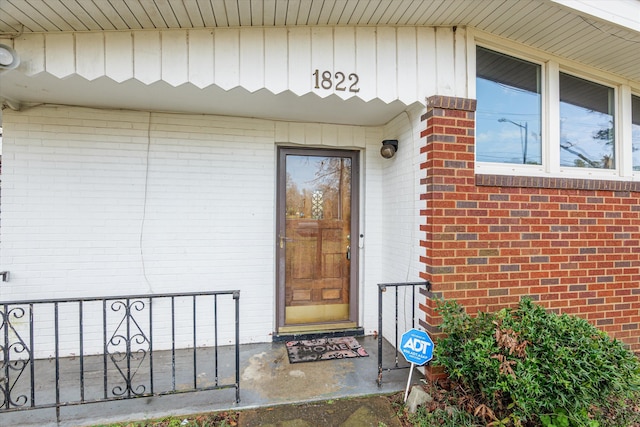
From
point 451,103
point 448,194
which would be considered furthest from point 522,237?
point 451,103

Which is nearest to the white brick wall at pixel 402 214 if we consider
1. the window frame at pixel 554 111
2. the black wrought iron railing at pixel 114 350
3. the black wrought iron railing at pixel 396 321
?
the black wrought iron railing at pixel 396 321

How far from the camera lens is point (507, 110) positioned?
9.45ft

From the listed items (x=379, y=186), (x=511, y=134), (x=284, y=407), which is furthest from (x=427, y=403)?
(x=511, y=134)

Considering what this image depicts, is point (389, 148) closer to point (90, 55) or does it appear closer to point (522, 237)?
point (522, 237)

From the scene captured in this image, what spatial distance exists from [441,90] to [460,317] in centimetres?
182

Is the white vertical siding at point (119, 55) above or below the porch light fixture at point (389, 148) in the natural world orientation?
above

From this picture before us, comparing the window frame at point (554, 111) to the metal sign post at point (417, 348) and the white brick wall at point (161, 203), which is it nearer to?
the white brick wall at point (161, 203)

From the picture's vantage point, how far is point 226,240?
326cm

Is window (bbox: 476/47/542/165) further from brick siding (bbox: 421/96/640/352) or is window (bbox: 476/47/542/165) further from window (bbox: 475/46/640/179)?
brick siding (bbox: 421/96/640/352)

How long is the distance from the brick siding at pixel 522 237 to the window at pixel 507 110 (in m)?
0.24

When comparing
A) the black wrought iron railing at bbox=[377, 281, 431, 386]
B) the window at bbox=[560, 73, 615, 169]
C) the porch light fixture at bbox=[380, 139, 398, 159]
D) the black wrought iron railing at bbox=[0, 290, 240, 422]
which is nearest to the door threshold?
the black wrought iron railing at bbox=[377, 281, 431, 386]

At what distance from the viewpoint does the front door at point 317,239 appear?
3.43 m

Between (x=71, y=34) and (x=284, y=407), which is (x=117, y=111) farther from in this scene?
(x=284, y=407)

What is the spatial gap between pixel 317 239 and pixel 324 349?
1.11 m
